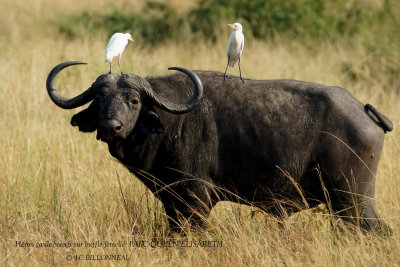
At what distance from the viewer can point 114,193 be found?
561 cm

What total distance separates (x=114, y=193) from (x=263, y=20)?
8759 mm

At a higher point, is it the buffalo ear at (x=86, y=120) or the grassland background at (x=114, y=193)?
the buffalo ear at (x=86, y=120)

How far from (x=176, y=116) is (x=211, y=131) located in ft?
0.98

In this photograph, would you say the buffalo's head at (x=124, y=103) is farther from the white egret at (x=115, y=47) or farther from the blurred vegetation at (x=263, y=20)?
the blurred vegetation at (x=263, y=20)

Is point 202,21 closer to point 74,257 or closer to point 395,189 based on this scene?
point 395,189

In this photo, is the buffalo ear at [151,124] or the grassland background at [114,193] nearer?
the grassland background at [114,193]

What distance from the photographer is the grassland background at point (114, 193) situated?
15.0 feet

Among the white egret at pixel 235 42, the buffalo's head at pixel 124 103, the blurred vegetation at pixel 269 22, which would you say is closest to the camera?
the buffalo's head at pixel 124 103

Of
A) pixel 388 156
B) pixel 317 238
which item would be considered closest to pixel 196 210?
pixel 317 238

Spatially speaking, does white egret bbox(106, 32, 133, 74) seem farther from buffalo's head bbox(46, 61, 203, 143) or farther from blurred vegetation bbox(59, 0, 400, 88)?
blurred vegetation bbox(59, 0, 400, 88)

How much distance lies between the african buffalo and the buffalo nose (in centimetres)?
24

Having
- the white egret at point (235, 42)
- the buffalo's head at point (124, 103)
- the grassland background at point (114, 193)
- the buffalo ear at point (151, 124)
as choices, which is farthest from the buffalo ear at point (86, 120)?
the white egret at point (235, 42)

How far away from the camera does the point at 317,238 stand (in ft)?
15.2

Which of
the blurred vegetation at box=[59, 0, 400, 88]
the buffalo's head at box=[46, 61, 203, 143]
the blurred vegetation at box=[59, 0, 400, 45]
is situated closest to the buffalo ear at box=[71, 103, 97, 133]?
the buffalo's head at box=[46, 61, 203, 143]
